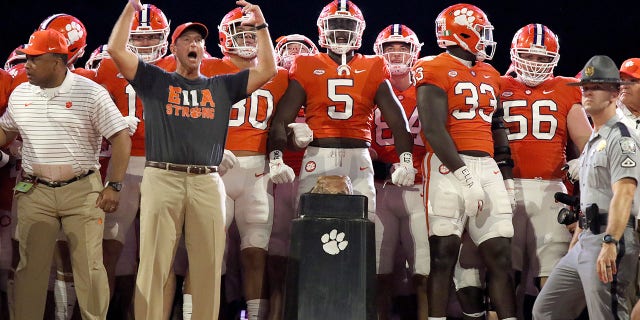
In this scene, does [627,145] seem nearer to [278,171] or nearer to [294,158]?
[278,171]

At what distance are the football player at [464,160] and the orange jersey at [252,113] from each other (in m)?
0.85

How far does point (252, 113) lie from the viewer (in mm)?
5855

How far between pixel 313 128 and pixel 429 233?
92 cm

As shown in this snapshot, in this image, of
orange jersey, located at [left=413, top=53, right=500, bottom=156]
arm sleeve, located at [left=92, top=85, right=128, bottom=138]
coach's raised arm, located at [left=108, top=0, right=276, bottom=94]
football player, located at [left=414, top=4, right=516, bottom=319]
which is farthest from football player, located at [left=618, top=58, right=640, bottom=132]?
arm sleeve, located at [left=92, top=85, right=128, bottom=138]

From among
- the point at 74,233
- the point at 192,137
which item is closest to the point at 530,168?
the point at 192,137

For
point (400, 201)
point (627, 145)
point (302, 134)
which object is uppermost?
point (302, 134)

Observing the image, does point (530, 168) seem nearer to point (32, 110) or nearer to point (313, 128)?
point (313, 128)

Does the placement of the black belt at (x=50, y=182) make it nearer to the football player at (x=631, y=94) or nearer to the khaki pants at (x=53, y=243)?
the khaki pants at (x=53, y=243)

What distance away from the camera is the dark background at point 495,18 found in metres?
8.41

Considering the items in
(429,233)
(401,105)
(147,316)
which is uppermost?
(401,105)

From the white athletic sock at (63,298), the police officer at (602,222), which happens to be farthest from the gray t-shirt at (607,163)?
the white athletic sock at (63,298)

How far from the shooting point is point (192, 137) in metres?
4.82

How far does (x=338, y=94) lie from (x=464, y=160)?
2.73 feet

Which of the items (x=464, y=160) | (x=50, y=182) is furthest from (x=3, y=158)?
(x=464, y=160)
